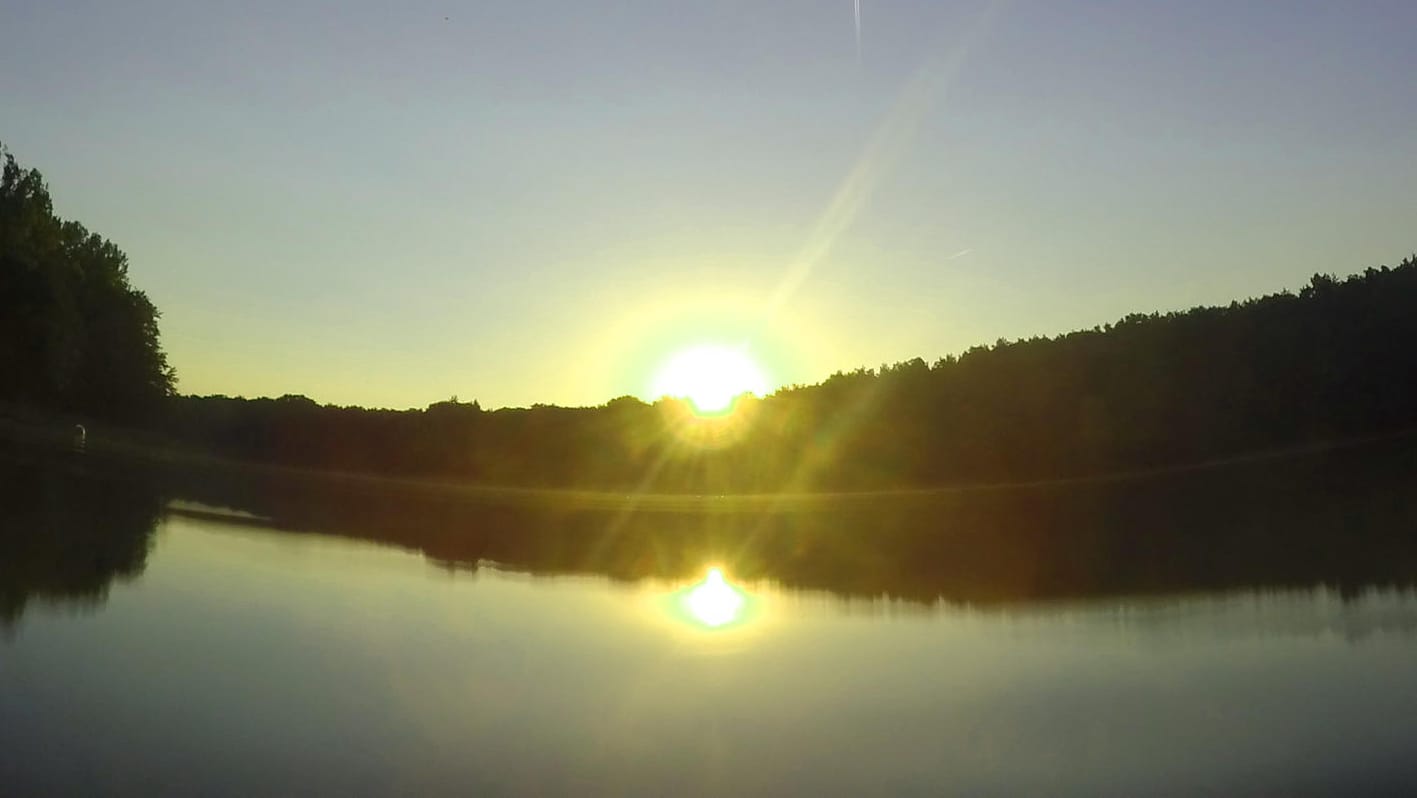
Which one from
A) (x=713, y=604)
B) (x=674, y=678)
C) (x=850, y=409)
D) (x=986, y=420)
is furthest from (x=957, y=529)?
(x=850, y=409)

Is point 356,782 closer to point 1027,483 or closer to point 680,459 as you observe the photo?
point 1027,483

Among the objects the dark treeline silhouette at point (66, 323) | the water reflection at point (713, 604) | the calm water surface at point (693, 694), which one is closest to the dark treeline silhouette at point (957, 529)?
the water reflection at point (713, 604)

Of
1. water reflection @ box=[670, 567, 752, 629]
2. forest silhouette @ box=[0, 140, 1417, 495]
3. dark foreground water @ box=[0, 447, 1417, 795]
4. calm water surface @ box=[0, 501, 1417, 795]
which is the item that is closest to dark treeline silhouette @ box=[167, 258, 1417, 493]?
forest silhouette @ box=[0, 140, 1417, 495]

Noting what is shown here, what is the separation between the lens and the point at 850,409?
45500 mm

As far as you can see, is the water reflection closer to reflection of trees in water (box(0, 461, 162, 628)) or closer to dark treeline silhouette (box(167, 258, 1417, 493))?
reflection of trees in water (box(0, 461, 162, 628))

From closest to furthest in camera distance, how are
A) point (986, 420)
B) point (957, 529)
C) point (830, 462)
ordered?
point (957, 529)
point (986, 420)
point (830, 462)

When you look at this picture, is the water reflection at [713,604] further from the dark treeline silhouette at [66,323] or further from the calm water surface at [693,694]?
the dark treeline silhouette at [66,323]

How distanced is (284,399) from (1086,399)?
33.0 meters

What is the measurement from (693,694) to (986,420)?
105ft

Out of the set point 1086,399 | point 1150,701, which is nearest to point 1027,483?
point 1086,399

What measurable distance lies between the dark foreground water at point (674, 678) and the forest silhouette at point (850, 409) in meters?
19.8

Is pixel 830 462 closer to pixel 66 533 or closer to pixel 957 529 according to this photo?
pixel 957 529

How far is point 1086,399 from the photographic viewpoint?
40406 mm

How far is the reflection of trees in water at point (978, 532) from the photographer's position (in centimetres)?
1770
